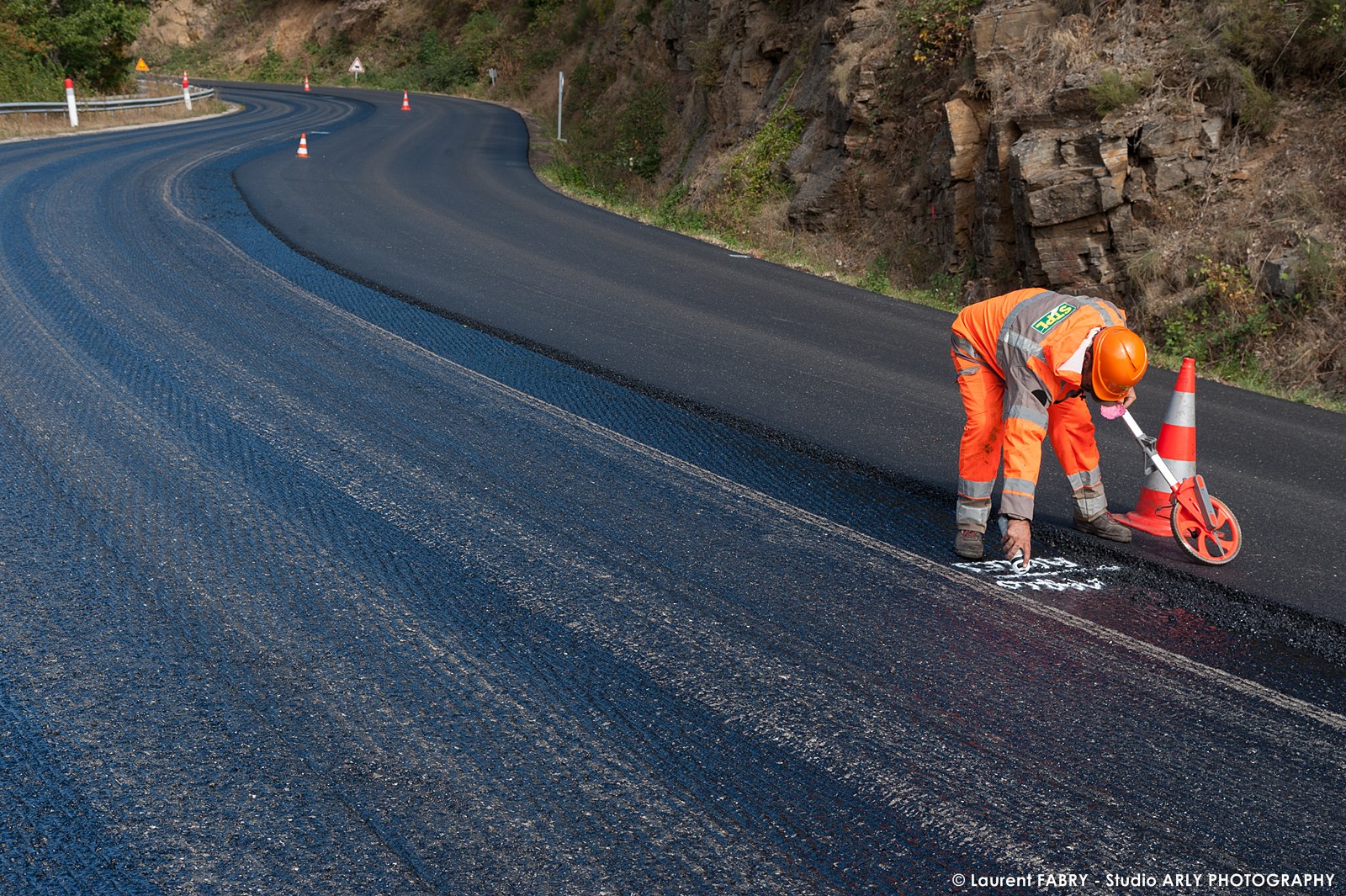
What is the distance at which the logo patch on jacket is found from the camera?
14.8 feet

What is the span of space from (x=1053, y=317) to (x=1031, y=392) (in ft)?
1.09

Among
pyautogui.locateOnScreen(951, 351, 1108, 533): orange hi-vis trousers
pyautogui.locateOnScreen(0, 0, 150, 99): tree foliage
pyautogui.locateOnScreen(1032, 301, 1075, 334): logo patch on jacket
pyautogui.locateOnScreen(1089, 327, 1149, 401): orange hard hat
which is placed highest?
pyautogui.locateOnScreen(0, 0, 150, 99): tree foliage

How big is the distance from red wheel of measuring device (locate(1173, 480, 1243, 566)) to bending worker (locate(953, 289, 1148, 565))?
0.29 meters

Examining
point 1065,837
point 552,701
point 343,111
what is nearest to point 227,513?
point 552,701

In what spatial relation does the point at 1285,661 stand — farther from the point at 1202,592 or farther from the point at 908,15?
the point at 908,15

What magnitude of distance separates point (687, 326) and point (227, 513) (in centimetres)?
479

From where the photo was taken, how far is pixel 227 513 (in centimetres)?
464

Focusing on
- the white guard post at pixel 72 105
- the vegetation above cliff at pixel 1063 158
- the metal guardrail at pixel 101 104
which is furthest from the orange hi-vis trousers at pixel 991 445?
the white guard post at pixel 72 105

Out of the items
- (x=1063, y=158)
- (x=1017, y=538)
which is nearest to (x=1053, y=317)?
(x=1017, y=538)

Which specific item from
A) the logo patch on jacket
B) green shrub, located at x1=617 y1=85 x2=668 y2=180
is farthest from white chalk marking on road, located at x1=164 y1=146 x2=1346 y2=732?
green shrub, located at x1=617 y1=85 x2=668 y2=180

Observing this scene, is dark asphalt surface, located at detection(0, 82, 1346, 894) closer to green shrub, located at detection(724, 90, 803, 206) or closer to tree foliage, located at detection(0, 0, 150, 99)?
green shrub, located at detection(724, 90, 803, 206)

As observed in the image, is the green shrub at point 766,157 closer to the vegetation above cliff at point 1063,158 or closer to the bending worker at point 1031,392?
the vegetation above cliff at point 1063,158

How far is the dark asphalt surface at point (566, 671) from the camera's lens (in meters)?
2.77

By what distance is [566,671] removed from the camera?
3.56m
